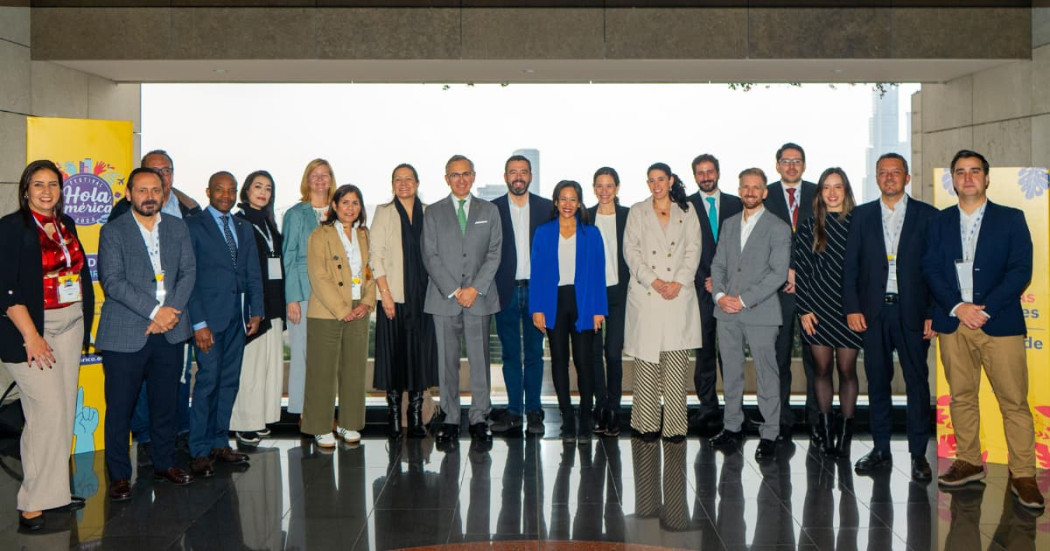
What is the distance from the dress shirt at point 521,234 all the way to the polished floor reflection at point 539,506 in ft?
4.12

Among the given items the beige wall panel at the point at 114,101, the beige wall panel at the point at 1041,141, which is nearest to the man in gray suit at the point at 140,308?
the beige wall panel at the point at 114,101

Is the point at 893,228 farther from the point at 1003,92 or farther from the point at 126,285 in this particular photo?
the point at 126,285

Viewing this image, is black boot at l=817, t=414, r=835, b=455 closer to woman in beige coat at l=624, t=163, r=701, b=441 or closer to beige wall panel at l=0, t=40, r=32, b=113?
woman in beige coat at l=624, t=163, r=701, b=441

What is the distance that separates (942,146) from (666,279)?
381 cm

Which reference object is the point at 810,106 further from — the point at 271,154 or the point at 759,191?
the point at 271,154

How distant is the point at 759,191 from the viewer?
5871mm

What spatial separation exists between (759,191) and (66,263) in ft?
13.0

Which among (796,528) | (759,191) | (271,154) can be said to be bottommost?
(796,528)

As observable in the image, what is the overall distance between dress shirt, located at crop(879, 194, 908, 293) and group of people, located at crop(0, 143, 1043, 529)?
1 centimetres

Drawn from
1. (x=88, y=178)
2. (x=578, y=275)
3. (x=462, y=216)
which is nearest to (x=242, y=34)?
(x=88, y=178)

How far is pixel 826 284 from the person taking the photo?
580cm

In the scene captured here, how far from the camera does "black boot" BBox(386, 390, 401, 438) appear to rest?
21.1 feet

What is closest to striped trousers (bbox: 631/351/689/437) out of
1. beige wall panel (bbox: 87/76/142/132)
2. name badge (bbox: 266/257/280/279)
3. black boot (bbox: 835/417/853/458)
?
black boot (bbox: 835/417/853/458)

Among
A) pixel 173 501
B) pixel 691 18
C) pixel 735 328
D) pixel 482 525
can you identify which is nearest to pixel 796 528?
pixel 482 525
